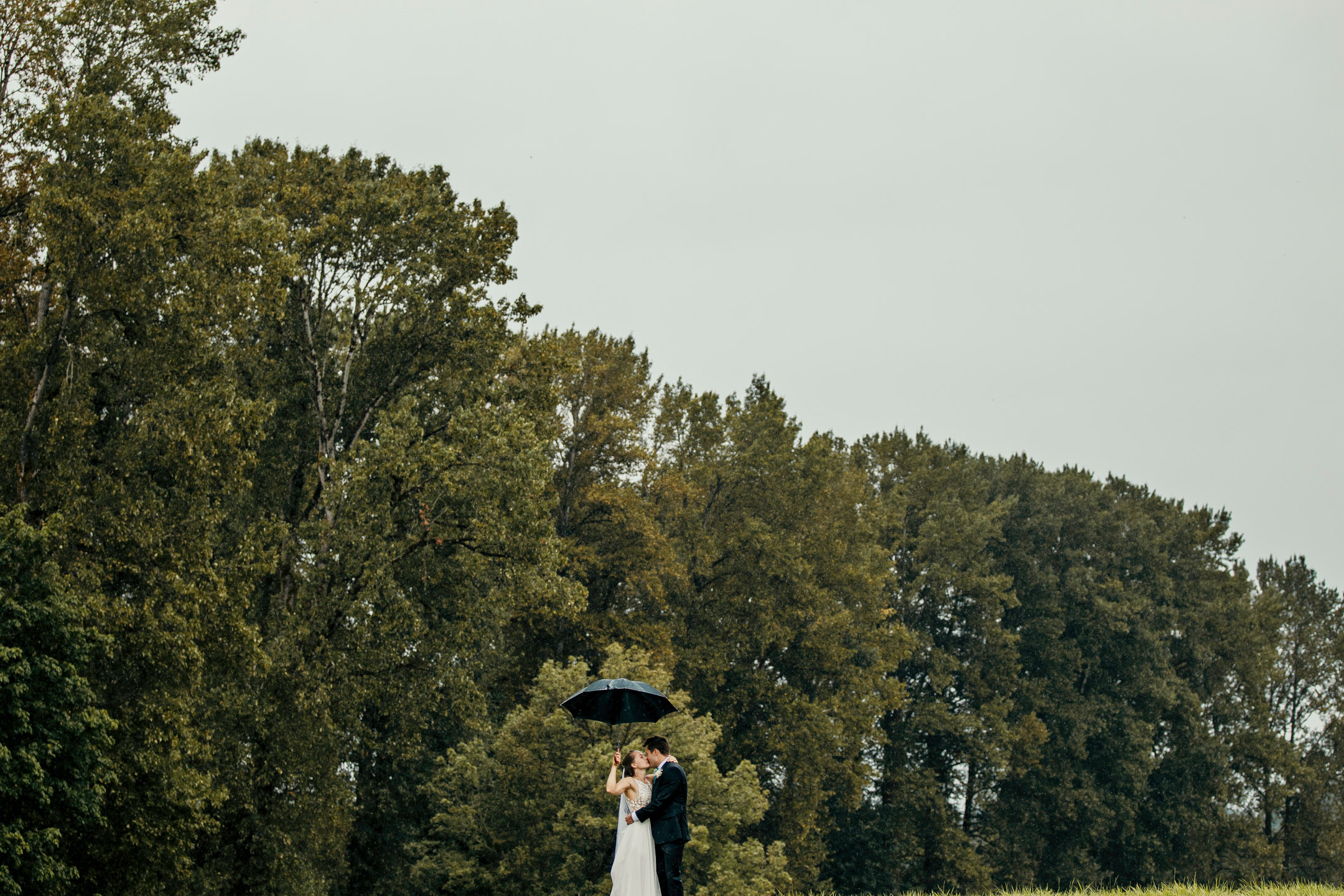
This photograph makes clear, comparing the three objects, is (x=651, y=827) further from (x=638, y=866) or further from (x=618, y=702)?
(x=618, y=702)

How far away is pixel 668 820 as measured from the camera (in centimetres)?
1031

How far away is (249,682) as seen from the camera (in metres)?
21.1

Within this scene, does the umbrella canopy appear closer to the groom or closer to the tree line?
the groom

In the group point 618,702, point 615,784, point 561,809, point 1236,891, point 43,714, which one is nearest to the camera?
point 615,784

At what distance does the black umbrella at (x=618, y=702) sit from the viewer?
460 inches

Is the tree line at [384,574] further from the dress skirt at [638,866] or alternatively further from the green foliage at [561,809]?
the dress skirt at [638,866]

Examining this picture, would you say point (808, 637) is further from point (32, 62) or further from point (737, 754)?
point (32, 62)

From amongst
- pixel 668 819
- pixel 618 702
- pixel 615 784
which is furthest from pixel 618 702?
pixel 668 819

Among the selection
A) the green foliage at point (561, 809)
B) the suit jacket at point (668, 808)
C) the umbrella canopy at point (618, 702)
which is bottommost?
the green foliage at point (561, 809)

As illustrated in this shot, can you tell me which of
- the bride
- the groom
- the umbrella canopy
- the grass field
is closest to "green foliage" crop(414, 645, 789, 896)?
the grass field

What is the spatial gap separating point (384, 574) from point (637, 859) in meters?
12.9

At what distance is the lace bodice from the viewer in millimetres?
10547

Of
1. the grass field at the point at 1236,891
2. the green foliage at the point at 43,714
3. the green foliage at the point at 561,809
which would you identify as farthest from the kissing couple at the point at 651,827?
the green foliage at the point at 561,809

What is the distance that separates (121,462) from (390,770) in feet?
50.1
